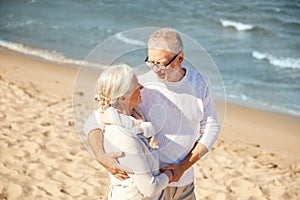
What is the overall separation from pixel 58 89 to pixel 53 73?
3.77ft

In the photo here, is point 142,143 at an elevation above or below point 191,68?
below

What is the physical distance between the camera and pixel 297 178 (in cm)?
524

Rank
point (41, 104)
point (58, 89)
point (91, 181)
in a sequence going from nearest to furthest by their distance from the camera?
Answer: point (91, 181)
point (41, 104)
point (58, 89)

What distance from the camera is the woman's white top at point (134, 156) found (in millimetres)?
2100

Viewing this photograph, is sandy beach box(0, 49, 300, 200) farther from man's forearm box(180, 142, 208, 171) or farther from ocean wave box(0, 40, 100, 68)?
ocean wave box(0, 40, 100, 68)

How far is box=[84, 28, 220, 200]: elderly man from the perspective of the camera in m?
2.22

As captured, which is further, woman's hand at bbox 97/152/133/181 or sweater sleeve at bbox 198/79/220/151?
sweater sleeve at bbox 198/79/220/151

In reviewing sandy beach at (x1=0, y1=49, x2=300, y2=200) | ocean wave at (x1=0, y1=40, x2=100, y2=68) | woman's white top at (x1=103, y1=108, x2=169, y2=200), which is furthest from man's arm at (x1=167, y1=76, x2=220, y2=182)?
ocean wave at (x1=0, y1=40, x2=100, y2=68)

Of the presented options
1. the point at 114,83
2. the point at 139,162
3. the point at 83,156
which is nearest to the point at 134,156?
the point at 139,162

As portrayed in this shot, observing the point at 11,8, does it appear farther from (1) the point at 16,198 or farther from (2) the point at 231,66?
(1) the point at 16,198

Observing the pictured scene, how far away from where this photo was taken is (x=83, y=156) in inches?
209

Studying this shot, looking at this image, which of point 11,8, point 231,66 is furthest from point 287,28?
point 11,8

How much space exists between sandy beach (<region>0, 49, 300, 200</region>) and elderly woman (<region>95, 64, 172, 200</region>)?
7.80ft

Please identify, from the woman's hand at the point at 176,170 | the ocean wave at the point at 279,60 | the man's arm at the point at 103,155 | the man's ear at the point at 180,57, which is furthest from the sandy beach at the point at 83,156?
the ocean wave at the point at 279,60
